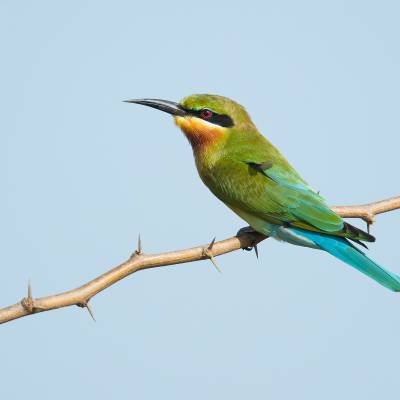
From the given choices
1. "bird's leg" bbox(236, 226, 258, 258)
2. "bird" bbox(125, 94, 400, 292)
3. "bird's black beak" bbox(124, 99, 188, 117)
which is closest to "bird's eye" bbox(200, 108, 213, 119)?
"bird" bbox(125, 94, 400, 292)

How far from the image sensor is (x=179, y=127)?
15.5ft

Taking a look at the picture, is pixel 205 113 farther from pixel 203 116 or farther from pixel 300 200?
pixel 300 200

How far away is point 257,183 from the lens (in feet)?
14.4

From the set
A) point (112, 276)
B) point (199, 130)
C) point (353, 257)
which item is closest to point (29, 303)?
point (112, 276)

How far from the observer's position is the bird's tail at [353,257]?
3.76 metres

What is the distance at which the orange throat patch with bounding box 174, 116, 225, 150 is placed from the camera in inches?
183

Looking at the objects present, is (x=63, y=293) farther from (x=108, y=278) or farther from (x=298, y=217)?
(x=298, y=217)

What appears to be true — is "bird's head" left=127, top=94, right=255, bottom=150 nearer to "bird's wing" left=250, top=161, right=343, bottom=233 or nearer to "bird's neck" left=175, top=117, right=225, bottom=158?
"bird's neck" left=175, top=117, right=225, bottom=158

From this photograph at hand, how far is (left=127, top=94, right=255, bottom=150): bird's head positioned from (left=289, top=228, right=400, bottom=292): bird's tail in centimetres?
88

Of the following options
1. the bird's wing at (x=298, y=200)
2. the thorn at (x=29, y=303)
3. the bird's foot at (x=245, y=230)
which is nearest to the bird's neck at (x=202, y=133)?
the bird's wing at (x=298, y=200)

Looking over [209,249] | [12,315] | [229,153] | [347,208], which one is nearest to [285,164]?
[229,153]

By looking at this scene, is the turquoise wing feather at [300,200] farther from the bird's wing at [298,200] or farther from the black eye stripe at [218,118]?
the black eye stripe at [218,118]

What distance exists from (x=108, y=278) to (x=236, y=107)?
2246 millimetres

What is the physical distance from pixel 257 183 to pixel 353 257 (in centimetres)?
78
